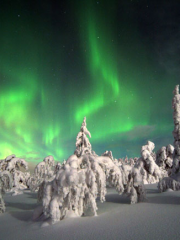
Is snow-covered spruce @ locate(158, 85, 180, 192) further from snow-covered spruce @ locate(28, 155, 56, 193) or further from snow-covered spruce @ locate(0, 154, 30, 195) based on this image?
snow-covered spruce @ locate(0, 154, 30, 195)

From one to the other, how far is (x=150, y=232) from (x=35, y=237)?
3.81 m

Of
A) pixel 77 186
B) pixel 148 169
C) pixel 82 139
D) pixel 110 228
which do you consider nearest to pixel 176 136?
pixel 148 169

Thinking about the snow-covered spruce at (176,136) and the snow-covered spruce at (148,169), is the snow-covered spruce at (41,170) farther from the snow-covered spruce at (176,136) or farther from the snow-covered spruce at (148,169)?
the snow-covered spruce at (176,136)

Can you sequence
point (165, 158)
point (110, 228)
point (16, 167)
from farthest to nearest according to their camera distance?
point (16, 167), point (165, 158), point (110, 228)

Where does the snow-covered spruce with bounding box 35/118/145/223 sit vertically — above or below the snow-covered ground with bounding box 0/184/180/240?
above

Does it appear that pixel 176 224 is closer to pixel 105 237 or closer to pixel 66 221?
pixel 105 237

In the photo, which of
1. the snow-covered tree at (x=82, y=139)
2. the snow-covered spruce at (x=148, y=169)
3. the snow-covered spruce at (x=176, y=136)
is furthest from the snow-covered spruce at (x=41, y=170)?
the snow-covered spruce at (x=176, y=136)

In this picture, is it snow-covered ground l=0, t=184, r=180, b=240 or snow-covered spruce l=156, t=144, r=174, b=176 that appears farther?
snow-covered spruce l=156, t=144, r=174, b=176

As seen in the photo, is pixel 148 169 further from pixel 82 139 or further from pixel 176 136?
pixel 82 139

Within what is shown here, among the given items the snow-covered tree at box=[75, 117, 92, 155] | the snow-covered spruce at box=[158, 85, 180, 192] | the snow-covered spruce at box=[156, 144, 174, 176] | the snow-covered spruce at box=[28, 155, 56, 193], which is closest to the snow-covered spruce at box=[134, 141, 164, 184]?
the snow-covered spruce at box=[156, 144, 174, 176]

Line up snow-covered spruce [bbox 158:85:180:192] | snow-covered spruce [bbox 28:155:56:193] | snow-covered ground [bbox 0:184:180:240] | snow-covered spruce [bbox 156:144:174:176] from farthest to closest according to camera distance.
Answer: snow-covered spruce [bbox 156:144:174:176], snow-covered spruce [bbox 28:155:56:193], snow-covered spruce [bbox 158:85:180:192], snow-covered ground [bbox 0:184:180:240]

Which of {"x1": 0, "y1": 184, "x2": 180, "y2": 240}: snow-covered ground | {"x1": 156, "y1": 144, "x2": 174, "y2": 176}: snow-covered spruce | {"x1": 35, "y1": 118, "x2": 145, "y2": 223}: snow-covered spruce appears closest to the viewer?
{"x1": 0, "y1": 184, "x2": 180, "y2": 240}: snow-covered ground

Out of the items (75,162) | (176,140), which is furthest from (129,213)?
(176,140)

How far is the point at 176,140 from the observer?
15.4m
